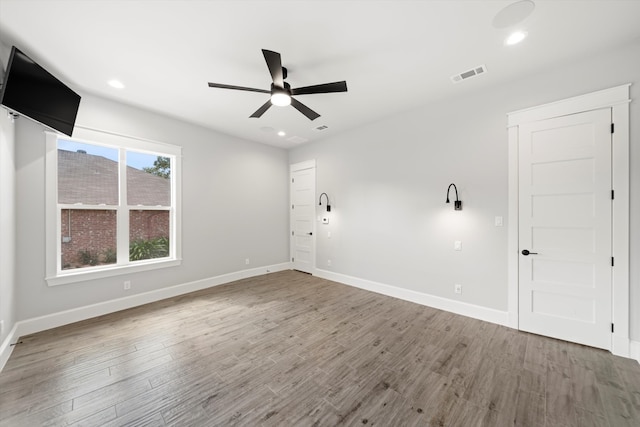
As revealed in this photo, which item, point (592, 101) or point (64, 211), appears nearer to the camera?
point (592, 101)

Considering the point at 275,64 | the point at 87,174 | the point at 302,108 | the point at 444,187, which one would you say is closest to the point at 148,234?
the point at 87,174

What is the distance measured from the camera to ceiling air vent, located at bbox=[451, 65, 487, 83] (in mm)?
2705

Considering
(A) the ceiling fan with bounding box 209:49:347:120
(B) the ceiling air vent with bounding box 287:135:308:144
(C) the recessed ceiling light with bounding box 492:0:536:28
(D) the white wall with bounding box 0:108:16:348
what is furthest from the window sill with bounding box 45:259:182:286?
(C) the recessed ceiling light with bounding box 492:0:536:28

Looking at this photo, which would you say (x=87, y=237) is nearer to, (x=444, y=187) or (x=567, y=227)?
(x=444, y=187)

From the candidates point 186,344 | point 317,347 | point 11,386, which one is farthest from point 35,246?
point 317,347

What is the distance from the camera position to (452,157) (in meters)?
3.45

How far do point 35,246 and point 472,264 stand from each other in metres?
5.64

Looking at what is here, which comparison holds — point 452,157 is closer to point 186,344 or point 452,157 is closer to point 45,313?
point 186,344

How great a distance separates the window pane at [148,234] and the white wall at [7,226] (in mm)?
1177

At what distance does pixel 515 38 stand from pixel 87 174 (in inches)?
212

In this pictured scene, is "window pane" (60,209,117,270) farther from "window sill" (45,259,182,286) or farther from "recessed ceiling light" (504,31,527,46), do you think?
"recessed ceiling light" (504,31,527,46)

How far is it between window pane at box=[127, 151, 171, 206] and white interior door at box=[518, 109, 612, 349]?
533cm

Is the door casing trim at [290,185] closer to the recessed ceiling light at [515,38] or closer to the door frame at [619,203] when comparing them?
the recessed ceiling light at [515,38]

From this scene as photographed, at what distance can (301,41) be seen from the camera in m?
2.28
